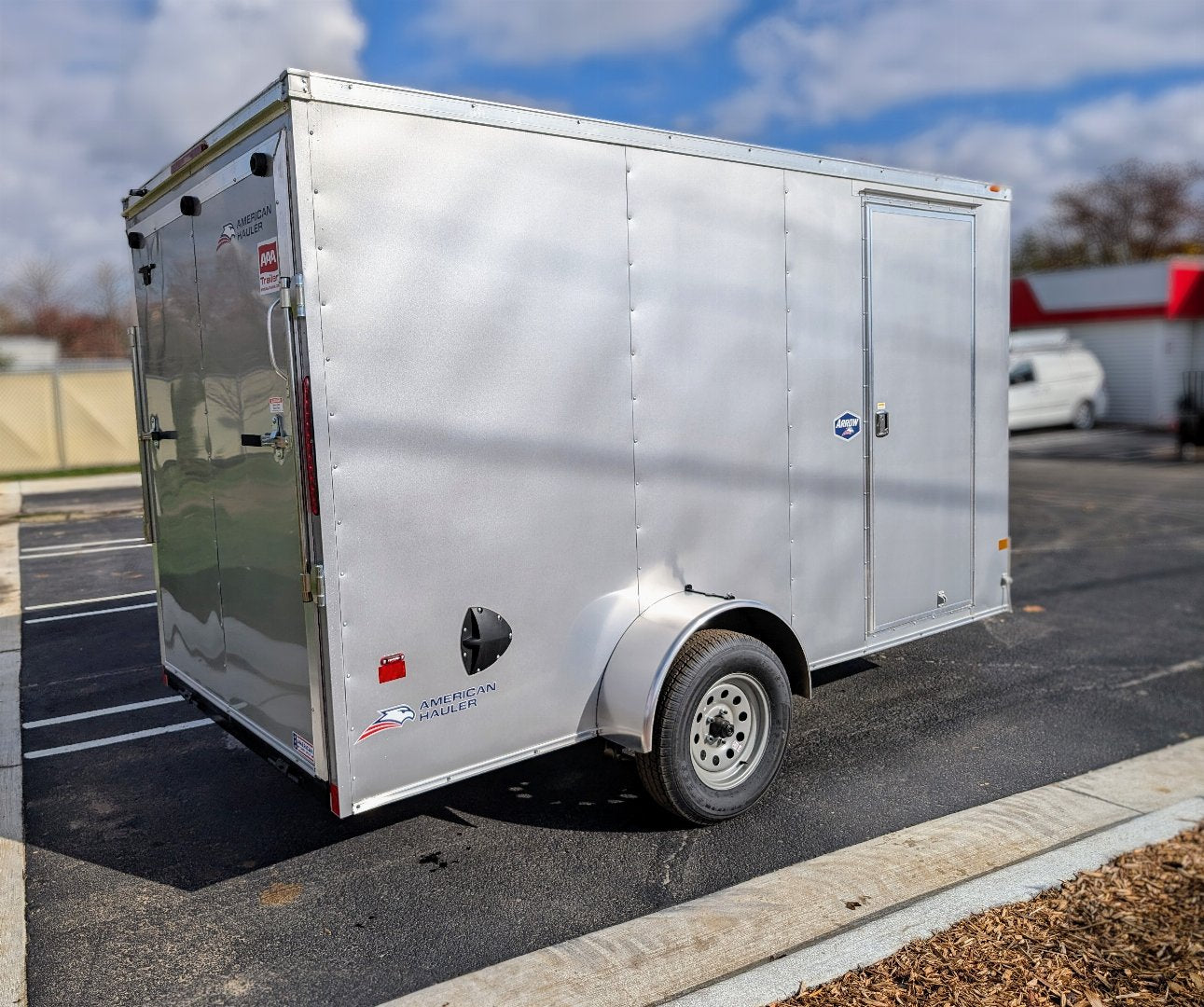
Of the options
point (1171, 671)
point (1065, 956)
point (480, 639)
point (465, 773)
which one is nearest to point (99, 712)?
point (465, 773)

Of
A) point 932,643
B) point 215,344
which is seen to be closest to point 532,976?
point 215,344

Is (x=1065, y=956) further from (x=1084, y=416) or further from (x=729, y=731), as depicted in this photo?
(x=1084, y=416)

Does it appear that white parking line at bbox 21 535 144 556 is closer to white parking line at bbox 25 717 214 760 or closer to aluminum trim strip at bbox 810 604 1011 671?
white parking line at bbox 25 717 214 760

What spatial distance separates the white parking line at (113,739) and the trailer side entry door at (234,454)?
0.88 meters

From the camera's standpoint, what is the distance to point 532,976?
3398 mm

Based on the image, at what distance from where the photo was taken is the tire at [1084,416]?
83.0 ft

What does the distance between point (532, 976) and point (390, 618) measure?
4.25 feet

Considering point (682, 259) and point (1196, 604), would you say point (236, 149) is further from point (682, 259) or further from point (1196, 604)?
point (1196, 604)

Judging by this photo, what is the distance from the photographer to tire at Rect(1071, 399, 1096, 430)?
2531 cm

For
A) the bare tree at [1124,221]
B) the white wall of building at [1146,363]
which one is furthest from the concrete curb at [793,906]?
the bare tree at [1124,221]

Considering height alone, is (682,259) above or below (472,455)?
above

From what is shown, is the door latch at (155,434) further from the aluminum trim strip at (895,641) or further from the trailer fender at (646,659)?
the aluminum trim strip at (895,641)

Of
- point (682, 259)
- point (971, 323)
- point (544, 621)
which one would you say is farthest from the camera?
point (971, 323)

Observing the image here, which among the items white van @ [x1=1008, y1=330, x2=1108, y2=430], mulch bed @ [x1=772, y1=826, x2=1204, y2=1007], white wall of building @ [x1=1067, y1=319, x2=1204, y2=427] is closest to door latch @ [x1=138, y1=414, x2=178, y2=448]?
mulch bed @ [x1=772, y1=826, x2=1204, y2=1007]
